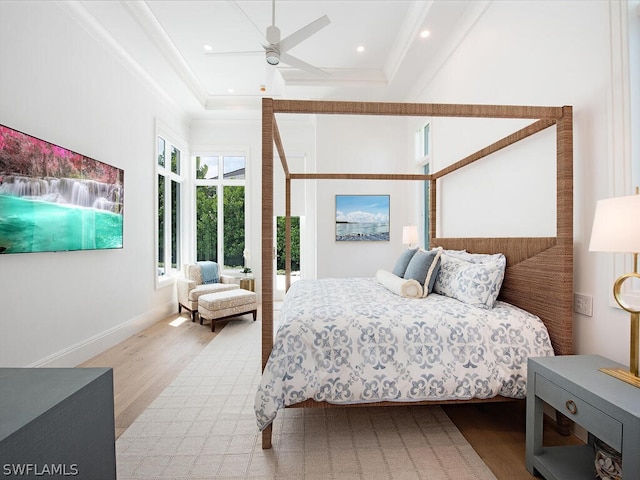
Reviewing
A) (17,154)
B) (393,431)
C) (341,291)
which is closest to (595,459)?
(393,431)

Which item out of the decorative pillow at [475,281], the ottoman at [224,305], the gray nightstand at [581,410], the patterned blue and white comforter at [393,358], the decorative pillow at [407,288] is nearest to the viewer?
the gray nightstand at [581,410]

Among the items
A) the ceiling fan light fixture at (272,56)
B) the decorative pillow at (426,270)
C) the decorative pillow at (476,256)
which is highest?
the ceiling fan light fixture at (272,56)

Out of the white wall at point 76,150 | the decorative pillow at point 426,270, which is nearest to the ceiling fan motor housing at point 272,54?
the white wall at point 76,150

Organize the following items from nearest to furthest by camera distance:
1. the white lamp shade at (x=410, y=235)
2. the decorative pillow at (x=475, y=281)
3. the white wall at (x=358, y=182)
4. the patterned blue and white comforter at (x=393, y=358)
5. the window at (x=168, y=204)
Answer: the patterned blue and white comforter at (x=393, y=358) < the decorative pillow at (x=475, y=281) < the white lamp shade at (x=410, y=235) < the window at (x=168, y=204) < the white wall at (x=358, y=182)

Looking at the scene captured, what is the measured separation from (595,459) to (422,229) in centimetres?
336

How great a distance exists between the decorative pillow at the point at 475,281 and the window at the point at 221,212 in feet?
13.3

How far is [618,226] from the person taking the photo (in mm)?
1247

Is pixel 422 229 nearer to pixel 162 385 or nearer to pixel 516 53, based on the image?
pixel 516 53

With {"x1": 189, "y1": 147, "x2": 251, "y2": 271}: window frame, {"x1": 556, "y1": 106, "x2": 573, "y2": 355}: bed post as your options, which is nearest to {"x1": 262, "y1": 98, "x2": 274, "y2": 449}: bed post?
{"x1": 556, "y1": 106, "x2": 573, "y2": 355}: bed post

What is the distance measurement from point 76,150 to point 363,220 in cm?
366

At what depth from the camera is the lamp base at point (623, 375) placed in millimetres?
1262

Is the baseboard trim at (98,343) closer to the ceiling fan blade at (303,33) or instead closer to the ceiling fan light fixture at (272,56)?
the ceiling fan light fixture at (272,56)

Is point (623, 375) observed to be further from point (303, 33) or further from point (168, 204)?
point (168, 204)

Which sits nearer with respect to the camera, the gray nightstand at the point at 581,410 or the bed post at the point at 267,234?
the gray nightstand at the point at 581,410
